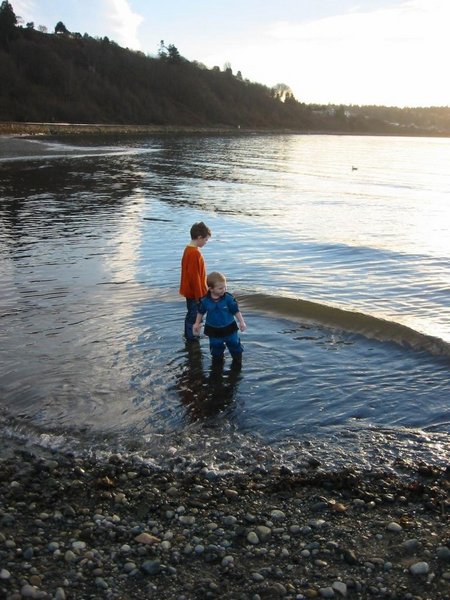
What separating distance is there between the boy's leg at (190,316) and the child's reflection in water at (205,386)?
54 centimetres

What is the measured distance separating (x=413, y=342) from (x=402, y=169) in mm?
47958

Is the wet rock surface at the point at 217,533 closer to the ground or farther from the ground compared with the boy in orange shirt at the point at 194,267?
closer to the ground

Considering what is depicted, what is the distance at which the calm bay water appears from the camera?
672cm

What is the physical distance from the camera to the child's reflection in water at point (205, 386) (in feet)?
24.6

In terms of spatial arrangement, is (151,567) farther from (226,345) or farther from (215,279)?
(226,345)

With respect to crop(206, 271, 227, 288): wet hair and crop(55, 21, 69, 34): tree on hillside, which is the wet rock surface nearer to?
crop(206, 271, 227, 288): wet hair

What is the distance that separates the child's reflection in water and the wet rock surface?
169cm

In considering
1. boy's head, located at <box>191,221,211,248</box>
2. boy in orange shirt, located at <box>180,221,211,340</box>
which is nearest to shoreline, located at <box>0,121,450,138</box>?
boy in orange shirt, located at <box>180,221,211,340</box>

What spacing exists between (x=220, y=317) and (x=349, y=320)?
393 centimetres

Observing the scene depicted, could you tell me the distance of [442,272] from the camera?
15.7 m

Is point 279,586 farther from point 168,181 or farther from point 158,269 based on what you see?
point 168,181

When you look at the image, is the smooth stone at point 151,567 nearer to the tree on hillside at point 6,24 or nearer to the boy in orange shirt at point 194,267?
the boy in orange shirt at point 194,267

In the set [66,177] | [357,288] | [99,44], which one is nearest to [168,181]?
[66,177]

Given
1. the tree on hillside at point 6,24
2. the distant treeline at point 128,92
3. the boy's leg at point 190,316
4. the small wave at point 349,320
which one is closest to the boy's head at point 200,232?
the boy's leg at point 190,316
